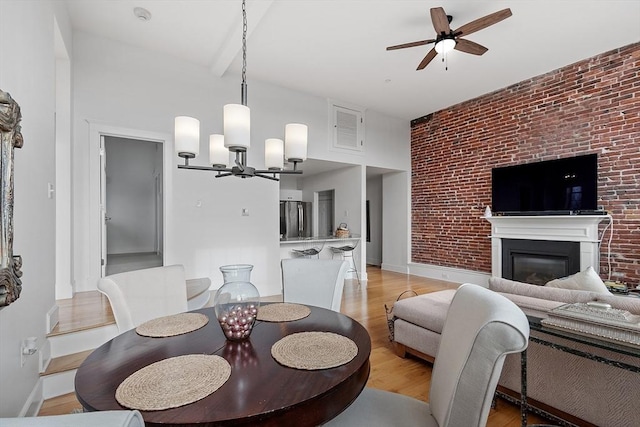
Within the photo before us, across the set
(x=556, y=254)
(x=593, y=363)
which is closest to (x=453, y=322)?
(x=593, y=363)

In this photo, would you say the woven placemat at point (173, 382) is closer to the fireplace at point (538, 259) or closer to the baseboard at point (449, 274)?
the fireplace at point (538, 259)

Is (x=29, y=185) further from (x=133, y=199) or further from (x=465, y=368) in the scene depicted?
(x=133, y=199)

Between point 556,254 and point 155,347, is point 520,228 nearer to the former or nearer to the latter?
point 556,254

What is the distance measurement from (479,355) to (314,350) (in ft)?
1.86

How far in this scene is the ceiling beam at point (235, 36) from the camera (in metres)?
2.95

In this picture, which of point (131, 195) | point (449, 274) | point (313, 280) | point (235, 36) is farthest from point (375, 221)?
point (131, 195)

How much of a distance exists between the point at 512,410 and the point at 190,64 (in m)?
5.01

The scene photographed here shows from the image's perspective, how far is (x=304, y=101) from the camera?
521 cm

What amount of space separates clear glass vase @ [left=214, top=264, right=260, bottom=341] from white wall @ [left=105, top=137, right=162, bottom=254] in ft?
23.4

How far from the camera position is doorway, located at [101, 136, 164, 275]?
24.7 feet

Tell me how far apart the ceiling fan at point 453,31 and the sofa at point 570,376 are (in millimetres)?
2404

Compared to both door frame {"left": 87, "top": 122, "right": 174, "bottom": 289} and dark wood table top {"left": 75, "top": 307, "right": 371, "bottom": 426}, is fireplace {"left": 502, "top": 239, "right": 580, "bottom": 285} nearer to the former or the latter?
dark wood table top {"left": 75, "top": 307, "right": 371, "bottom": 426}

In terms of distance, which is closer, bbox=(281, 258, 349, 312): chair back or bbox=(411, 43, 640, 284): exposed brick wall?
bbox=(281, 258, 349, 312): chair back

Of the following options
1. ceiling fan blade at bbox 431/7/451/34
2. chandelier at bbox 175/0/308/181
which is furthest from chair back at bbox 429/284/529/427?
ceiling fan blade at bbox 431/7/451/34
